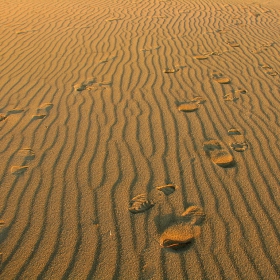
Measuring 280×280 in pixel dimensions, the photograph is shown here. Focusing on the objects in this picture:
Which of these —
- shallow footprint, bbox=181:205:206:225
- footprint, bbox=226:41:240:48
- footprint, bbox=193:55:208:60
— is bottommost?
shallow footprint, bbox=181:205:206:225

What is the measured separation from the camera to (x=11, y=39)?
→ 7.33m

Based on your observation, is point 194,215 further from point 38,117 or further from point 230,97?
point 38,117

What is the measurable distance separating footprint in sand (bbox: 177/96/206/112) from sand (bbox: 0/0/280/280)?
0.14 ft

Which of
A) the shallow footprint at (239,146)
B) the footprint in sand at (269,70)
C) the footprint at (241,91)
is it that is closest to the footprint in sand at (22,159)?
the shallow footprint at (239,146)

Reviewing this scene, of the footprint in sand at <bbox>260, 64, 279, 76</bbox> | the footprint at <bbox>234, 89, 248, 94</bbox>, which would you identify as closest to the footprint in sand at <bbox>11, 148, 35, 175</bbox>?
the footprint at <bbox>234, 89, 248, 94</bbox>

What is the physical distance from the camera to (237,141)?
11.7 ft

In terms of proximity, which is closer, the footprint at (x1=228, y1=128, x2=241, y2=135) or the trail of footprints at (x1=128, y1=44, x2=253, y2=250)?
the trail of footprints at (x1=128, y1=44, x2=253, y2=250)

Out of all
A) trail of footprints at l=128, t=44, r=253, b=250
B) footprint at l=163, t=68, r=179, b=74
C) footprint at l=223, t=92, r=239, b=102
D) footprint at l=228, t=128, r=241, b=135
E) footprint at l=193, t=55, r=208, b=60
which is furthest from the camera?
footprint at l=193, t=55, r=208, b=60

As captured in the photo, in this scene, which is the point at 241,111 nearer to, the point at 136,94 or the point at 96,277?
the point at 136,94

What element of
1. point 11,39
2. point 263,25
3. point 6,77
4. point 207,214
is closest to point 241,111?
point 207,214

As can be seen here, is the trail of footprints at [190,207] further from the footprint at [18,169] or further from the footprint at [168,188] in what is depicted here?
the footprint at [18,169]

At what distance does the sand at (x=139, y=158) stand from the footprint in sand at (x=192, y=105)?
0.04 metres

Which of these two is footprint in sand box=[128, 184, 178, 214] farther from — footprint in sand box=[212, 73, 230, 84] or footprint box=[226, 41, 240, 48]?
footprint box=[226, 41, 240, 48]

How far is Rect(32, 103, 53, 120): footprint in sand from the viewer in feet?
13.8
